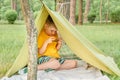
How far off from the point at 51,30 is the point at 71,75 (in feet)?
2.76

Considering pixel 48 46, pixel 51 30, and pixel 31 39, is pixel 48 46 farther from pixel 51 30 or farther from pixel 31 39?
pixel 31 39

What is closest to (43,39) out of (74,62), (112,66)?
(74,62)

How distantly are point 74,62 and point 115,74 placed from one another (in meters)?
0.77

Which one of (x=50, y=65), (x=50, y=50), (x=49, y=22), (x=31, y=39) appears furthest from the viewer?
(x=49, y=22)

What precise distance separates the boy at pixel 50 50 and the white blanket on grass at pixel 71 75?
12 cm

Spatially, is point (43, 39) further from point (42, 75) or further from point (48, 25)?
point (42, 75)

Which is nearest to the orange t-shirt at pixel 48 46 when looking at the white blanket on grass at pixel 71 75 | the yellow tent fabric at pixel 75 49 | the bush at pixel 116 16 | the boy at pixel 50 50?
the boy at pixel 50 50

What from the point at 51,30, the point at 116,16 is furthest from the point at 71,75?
the point at 116,16

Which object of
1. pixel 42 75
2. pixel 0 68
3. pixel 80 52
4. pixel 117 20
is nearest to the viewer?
pixel 42 75

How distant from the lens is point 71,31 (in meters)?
5.65

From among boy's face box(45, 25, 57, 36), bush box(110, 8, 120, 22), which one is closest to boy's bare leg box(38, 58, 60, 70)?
boy's face box(45, 25, 57, 36)

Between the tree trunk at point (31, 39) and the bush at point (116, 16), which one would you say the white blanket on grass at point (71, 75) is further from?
the bush at point (116, 16)

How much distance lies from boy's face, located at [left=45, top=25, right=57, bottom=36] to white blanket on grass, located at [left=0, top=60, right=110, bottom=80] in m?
0.63

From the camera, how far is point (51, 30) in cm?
579
